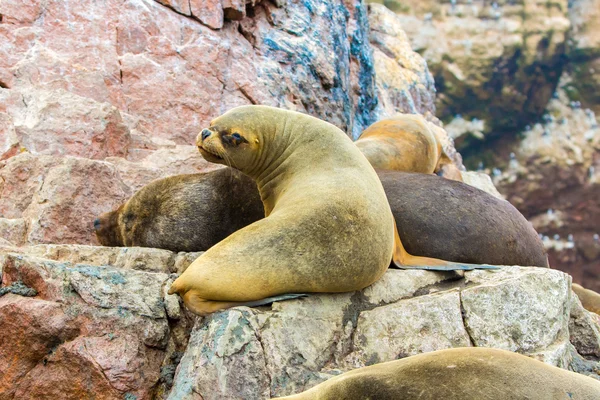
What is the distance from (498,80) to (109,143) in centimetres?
2336

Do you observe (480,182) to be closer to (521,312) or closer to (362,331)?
(521,312)

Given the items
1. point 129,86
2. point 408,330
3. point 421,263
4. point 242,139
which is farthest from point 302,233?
point 129,86

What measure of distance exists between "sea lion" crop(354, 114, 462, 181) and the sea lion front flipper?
1.65 metres

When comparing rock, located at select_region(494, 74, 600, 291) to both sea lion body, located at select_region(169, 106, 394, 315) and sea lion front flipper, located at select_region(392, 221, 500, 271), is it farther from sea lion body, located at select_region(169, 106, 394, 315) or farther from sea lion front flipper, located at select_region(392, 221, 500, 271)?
sea lion body, located at select_region(169, 106, 394, 315)

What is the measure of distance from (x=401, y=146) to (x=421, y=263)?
2335 mm

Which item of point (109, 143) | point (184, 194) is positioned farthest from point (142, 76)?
point (184, 194)

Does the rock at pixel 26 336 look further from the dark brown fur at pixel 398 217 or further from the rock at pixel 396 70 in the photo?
the rock at pixel 396 70

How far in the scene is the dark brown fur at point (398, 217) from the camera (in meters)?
4.36

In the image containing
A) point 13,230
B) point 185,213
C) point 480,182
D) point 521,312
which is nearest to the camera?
point 521,312

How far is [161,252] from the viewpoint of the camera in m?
4.18

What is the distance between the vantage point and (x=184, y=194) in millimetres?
4762

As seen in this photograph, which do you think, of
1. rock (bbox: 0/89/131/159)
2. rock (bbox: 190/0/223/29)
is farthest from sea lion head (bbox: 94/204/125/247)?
rock (bbox: 190/0/223/29)

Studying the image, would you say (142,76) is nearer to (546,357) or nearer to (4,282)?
(4,282)

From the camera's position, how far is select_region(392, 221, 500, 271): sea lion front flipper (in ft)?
12.6
